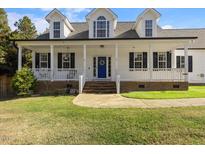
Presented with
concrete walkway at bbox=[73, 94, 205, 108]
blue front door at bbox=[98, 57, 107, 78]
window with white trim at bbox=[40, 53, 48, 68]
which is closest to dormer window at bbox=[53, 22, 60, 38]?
window with white trim at bbox=[40, 53, 48, 68]

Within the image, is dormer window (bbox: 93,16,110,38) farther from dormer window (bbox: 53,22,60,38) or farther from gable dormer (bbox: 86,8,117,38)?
dormer window (bbox: 53,22,60,38)

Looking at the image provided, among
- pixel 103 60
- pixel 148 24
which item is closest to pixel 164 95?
pixel 148 24

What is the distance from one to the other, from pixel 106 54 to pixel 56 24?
4560mm

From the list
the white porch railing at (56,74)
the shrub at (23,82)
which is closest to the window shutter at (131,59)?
the white porch railing at (56,74)

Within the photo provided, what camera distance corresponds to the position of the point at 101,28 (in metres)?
23.5

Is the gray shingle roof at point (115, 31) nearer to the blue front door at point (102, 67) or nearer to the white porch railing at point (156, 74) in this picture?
the blue front door at point (102, 67)

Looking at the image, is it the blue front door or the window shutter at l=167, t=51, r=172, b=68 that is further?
the blue front door

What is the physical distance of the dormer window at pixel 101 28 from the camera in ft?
76.8

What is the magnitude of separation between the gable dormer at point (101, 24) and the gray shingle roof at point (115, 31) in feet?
2.76

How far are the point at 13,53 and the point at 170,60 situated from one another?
14.9 m

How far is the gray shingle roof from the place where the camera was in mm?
24295

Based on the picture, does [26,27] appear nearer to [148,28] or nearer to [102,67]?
[102,67]

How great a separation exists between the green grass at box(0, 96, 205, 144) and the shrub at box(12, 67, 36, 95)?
23.1 feet

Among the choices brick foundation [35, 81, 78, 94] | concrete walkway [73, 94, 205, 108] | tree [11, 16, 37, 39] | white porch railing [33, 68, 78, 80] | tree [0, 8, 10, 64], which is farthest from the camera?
tree [11, 16, 37, 39]
